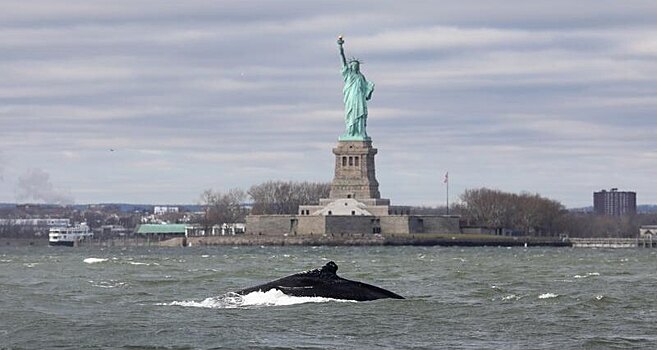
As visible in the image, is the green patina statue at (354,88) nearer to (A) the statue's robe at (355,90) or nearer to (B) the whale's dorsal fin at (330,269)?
(A) the statue's robe at (355,90)

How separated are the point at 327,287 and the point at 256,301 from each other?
6.48ft

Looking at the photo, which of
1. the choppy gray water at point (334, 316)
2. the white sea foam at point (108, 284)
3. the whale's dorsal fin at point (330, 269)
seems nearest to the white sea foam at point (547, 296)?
the choppy gray water at point (334, 316)

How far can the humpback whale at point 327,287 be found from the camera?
172 feet

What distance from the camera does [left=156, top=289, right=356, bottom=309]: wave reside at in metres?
52.1

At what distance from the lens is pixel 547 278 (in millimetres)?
75000

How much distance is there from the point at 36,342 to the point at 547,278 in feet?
119

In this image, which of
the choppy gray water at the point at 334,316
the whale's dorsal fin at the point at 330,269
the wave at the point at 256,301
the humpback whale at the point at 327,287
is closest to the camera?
the choppy gray water at the point at 334,316

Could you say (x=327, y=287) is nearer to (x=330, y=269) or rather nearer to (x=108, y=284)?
(x=330, y=269)

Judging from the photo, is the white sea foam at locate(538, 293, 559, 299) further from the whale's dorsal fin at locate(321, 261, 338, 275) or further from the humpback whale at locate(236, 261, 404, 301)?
the whale's dorsal fin at locate(321, 261, 338, 275)

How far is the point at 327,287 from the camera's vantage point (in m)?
52.7

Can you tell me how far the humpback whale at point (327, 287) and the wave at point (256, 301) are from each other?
0.73ft

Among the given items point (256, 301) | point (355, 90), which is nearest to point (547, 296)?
point (256, 301)

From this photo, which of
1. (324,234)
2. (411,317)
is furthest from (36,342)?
(324,234)

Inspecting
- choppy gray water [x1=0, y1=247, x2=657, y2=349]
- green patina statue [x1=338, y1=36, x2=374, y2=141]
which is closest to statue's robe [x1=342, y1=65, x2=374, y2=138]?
green patina statue [x1=338, y1=36, x2=374, y2=141]
